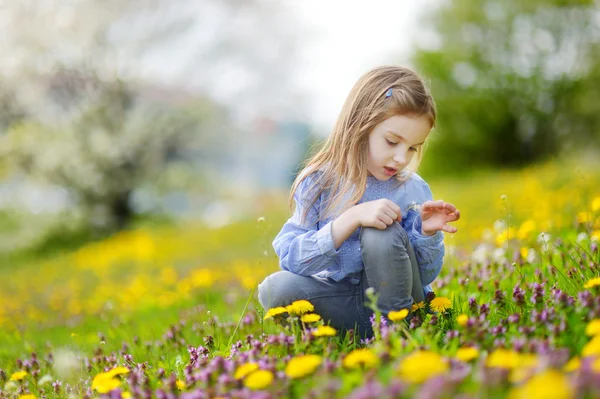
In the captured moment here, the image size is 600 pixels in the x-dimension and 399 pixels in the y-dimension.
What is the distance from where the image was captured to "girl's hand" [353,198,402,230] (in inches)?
96.9

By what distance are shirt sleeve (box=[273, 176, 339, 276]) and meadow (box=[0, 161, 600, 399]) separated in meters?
0.11

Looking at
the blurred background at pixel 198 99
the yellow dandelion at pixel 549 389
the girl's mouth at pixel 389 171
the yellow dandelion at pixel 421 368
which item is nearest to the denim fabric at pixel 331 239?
the girl's mouth at pixel 389 171

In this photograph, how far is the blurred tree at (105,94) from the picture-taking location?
50.8 ft

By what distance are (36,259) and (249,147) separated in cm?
898

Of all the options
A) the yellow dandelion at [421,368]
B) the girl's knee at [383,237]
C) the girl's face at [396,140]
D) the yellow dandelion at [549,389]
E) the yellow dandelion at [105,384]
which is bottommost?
the yellow dandelion at [549,389]

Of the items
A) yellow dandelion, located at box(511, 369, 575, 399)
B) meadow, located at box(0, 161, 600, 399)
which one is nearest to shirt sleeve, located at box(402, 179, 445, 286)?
meadow, located at box(0, 161, 600, 399)

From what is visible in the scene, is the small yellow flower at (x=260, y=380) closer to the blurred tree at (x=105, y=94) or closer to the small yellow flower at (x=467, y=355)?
the small yellow flower at (x=467, y=355)

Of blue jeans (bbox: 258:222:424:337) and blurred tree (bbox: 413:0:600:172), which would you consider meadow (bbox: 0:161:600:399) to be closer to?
blue jeans (bbox: 258:222:424:337)

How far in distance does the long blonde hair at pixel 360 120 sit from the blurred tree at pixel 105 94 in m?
13.5

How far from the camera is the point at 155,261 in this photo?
890 centimetres

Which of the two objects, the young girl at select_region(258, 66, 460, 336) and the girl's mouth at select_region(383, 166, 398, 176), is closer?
the young girl at select_region(258, 66, 460, 336)

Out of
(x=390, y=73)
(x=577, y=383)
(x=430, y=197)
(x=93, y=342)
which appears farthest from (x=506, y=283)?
(x=93, y=342)

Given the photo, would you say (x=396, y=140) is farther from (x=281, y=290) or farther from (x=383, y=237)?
(x=281, y=290)

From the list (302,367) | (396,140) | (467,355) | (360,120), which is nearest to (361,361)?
(302,367)
